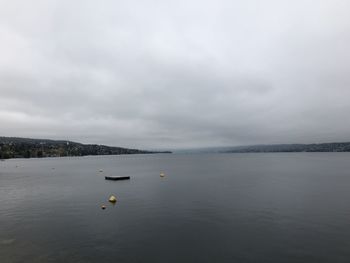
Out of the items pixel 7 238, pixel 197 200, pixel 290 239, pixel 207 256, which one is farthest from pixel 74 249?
pixel 197 200

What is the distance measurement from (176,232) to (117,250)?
9.44m

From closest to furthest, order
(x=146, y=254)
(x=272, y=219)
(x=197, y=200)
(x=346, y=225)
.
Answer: (x=146, y=254) → (x=346, y=225) → (x=272, y=219) → (x=197, y=200)

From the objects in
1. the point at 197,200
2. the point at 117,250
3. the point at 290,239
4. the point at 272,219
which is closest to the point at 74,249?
the point at 117,250

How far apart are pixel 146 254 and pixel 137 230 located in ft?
31.3

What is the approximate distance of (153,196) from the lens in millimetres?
74375

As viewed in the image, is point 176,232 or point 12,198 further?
point 12,198

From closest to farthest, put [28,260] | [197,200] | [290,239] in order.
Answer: [28,260], [290,239], [197,200]

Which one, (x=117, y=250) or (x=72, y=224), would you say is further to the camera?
(x=72, y=224)

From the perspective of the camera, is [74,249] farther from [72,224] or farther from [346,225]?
[346,225]

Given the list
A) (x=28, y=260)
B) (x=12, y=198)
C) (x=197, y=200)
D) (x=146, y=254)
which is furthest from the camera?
(x=12, y=198)

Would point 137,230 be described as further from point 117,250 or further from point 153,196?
point 153,196

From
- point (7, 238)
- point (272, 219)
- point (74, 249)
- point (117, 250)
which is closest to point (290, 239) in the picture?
point (272, 219)

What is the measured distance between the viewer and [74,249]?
115 feet

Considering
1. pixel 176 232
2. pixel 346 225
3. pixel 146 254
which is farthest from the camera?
pixel 346 225
